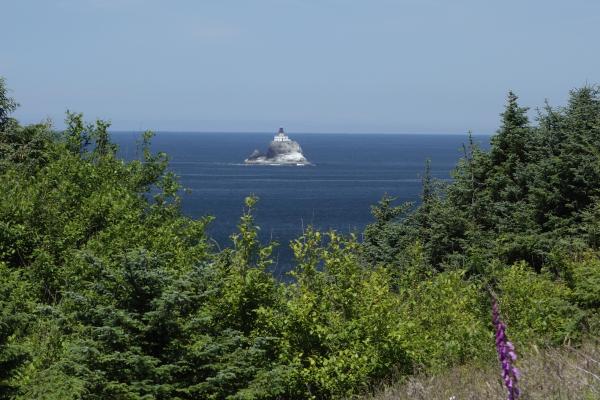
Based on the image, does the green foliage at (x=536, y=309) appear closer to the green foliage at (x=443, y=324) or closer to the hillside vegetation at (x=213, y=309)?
the hillside vegetation at (x=213, y=309)

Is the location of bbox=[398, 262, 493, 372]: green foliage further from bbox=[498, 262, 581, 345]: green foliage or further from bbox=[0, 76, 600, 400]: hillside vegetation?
bbox=[498, 262, 581, 345]: green foliage

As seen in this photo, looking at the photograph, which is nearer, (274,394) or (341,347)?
(274,394)

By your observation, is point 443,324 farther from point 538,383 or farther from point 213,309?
point 538,383

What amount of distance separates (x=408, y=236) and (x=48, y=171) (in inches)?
647

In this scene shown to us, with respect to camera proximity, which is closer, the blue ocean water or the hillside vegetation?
the hillside vegetation

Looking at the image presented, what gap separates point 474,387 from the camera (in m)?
7.31

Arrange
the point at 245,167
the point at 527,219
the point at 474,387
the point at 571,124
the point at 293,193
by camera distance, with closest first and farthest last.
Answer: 1. the point at 474,387
2. the point at 527,219
3. the point at 571,124
4. the point at 293,193
5. the point at 245,167

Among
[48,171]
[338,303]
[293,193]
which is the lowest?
[293,193]

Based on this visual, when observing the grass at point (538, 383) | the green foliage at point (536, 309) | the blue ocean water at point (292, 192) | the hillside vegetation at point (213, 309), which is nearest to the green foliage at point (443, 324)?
the hillside vegetation at point (213, 309)

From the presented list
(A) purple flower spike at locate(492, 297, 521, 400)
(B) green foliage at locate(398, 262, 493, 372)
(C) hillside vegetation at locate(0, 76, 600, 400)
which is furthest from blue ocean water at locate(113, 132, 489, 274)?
(A) purple flower spike at locate(492, 297, 521, 400)

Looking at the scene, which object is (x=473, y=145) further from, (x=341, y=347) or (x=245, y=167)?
(x=245, y=167)

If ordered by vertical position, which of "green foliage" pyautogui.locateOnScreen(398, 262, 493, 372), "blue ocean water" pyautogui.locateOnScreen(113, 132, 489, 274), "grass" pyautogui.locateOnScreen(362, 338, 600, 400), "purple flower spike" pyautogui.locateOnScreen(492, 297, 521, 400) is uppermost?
"purple flower spike" pyautogui.locateOnScreen(492, 297, 521, 400)

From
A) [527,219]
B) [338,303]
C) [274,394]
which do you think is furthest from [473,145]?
[274,394]

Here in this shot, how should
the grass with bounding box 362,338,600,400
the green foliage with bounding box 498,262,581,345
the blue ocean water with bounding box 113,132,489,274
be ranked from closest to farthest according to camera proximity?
the grass with bounding box 362,338,600,400 < the green foliage with bounding box 498,262,581,345 < the blue ocean water with bounding box 113,132,489,274
